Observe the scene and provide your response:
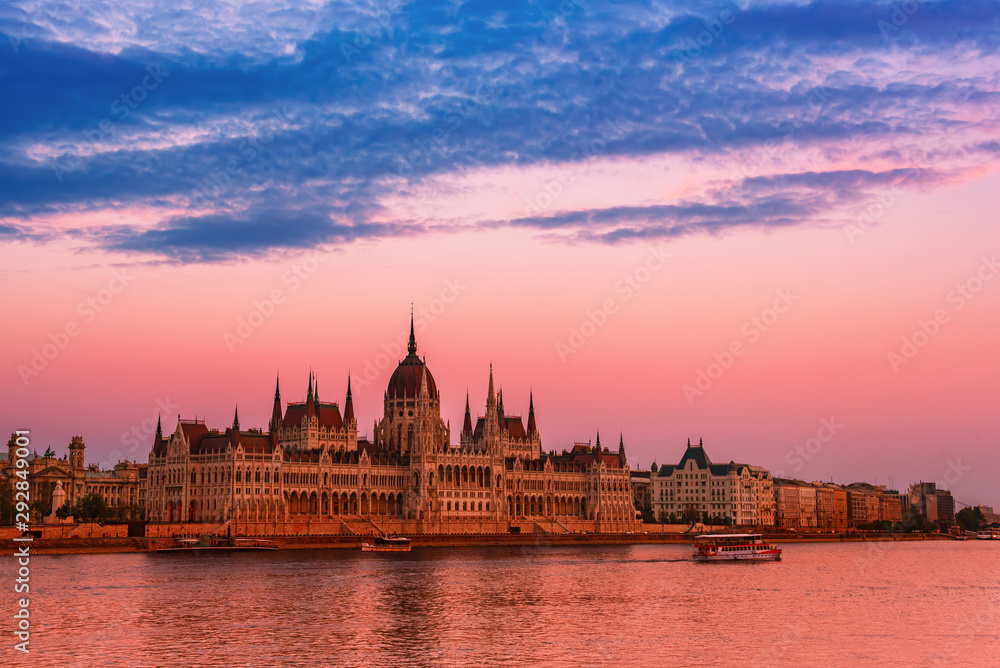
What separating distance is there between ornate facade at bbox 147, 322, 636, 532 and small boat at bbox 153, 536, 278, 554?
1286cm

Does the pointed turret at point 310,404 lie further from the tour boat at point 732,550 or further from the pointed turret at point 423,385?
the tour boat at point 732,550

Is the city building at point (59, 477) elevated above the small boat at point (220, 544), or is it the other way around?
the city building at point (59, 477)

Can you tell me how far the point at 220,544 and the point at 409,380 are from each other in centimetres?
6328

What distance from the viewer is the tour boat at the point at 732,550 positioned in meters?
128

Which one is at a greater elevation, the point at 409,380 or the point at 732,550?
the point at 409,380

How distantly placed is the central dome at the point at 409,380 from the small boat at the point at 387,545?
167 feet

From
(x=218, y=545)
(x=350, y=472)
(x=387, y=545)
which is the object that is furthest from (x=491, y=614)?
(x=350, y=472)

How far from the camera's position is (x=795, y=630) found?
62969mm

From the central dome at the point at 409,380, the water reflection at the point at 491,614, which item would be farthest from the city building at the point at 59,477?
the water reflection at the point at 491,614

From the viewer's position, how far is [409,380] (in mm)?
195375

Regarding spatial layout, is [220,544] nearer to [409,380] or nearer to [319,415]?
[319,415]

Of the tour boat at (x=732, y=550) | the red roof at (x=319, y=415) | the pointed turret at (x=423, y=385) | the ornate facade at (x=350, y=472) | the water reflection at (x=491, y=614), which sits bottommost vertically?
the water reflection at (x=491, y=614)

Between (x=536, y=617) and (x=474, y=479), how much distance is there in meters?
123

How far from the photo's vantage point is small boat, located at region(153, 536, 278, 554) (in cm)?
12975
